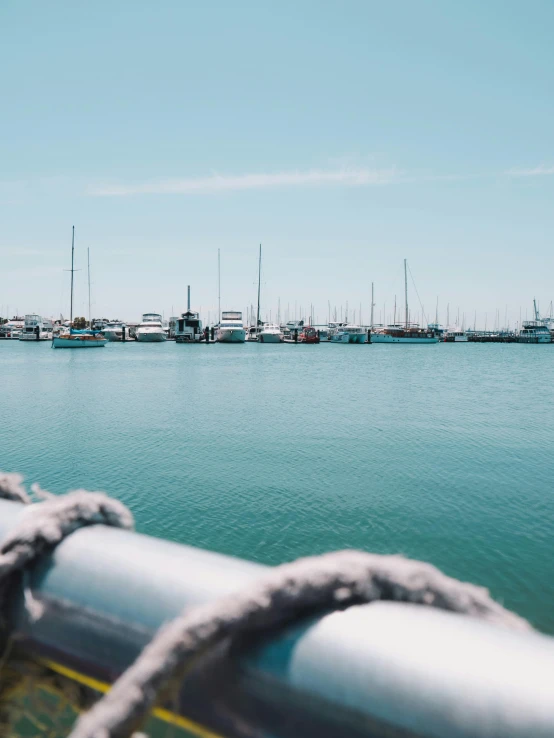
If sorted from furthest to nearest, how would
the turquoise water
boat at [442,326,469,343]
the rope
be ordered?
boat at [442,326,469,343] → the turquoise water → the rope

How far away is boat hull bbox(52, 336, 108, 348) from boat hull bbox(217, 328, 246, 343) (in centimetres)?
2486

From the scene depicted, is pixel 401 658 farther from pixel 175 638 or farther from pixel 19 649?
pixel 19 649

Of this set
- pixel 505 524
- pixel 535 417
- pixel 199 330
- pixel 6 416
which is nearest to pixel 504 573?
pixel 505 524

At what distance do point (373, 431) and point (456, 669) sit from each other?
2458cm

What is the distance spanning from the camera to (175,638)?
737 mm

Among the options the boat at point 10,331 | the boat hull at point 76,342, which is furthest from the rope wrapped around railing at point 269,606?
the boat at point 10,331

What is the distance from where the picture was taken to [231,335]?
112 meters

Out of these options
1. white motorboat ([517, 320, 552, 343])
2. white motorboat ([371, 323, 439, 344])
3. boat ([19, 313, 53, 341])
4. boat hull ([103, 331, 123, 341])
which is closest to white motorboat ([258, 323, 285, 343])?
white motorboat ([371, 323, 439, 344])

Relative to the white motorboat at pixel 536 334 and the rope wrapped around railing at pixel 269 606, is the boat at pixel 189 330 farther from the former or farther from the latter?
the rope wrapped around railing at pixel 269 606

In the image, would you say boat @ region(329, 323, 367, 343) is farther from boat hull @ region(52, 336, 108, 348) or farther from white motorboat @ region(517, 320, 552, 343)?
boat hull @ region(52, 336, 108, 348)

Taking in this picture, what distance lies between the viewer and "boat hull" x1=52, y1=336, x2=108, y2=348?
302 ft

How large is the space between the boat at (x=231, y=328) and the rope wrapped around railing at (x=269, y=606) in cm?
11088

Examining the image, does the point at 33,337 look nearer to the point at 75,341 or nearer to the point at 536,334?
the point at 75,341

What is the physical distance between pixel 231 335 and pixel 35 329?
47.9 metres
